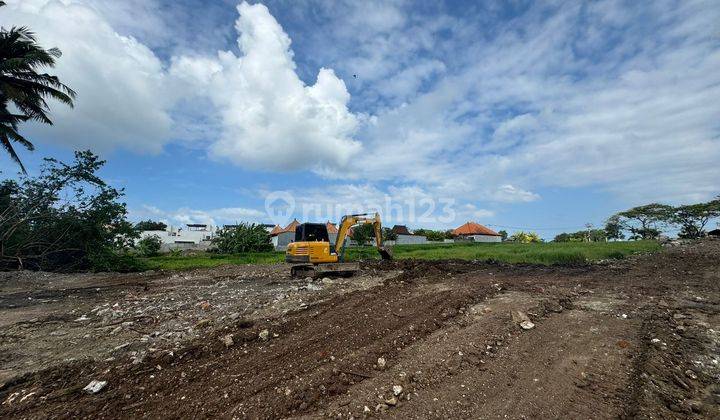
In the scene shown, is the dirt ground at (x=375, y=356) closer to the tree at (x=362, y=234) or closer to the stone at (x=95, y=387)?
the stone at (x=95, y=387)

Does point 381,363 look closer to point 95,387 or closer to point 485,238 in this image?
point 95,387

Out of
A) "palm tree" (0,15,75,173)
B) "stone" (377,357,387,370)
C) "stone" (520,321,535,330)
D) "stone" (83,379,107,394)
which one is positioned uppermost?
"palm tree" (0,15,75,173)

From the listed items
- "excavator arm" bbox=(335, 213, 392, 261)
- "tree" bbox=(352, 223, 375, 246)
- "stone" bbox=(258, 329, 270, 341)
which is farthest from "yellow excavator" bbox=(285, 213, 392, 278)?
"tree" bbox=(352, 223, 375, 246)

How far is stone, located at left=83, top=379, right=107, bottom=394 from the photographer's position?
4297 mm

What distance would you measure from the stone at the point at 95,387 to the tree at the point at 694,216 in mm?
56217

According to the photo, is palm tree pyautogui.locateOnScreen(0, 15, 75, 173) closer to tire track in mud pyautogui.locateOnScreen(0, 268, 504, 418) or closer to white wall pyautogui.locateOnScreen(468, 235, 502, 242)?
tire track in mud pyautogui.locateOnScreen(0, 268, 504, 418)

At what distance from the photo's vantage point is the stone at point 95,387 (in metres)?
4.30

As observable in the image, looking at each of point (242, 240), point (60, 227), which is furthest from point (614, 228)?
point (60, 227)

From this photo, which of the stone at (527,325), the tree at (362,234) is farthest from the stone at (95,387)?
the tree at (362,234)

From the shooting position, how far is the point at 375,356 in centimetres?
509

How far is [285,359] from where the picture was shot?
5105mm

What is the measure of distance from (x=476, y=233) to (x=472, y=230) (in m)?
1.12

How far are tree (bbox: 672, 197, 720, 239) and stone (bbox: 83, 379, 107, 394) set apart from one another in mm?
56217

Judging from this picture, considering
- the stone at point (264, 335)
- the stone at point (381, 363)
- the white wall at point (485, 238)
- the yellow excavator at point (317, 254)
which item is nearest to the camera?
the stone at point (381, 363)
